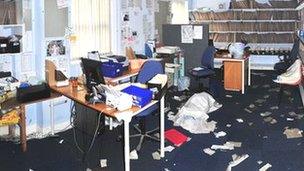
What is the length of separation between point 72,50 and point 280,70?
4332 millimetres

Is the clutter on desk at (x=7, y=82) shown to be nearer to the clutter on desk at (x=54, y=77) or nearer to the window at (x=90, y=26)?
the clutter on desk at (x=54, y=77)

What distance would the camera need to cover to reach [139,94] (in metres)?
3.44

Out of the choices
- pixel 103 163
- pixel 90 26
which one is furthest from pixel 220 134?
pixel 90 26

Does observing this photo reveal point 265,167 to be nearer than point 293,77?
Yes

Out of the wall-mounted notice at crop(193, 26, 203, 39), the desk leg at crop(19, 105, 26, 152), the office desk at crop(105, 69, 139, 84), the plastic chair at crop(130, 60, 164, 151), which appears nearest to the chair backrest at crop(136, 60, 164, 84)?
the plastic chair at crop(130, 60, 164, 151)

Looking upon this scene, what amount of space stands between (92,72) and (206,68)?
3298mm

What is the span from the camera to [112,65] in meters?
4.64

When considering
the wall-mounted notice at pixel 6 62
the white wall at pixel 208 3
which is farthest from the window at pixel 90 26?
the white wall at pixel 208 3

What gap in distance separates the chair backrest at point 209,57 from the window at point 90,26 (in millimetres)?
1915

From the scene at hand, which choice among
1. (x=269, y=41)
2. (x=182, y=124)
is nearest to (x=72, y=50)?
(x=182, y=124)

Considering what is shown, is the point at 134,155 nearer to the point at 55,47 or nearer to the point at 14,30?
the point at 55,47

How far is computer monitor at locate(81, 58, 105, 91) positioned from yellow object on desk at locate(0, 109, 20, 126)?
2.89ft

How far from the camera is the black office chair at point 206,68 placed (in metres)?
6.41

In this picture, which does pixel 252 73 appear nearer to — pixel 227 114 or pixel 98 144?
pixel 227 114
